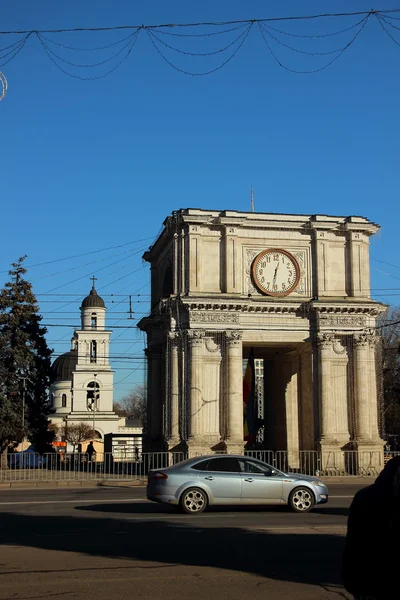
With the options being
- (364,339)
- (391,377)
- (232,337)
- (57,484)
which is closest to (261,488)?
(57,484)

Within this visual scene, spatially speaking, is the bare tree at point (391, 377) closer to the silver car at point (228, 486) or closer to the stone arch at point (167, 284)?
the stone arch at point (167, 284)

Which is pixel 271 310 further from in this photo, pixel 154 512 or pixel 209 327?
pixel 154 512

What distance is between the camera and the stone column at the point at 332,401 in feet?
124

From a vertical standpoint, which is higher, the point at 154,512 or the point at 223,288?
the point at 223,288

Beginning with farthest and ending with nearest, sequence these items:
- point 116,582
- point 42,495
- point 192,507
A: point 42,495 < point 192,507 < point 116,582

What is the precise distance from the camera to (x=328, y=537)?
13.7 meters

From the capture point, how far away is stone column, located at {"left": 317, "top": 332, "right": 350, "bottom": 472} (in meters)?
37.9

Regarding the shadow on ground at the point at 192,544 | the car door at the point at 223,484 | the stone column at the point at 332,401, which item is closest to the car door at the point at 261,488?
the car door at the point at 223,484

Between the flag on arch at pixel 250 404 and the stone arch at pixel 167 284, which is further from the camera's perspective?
the flag on arch at pixel 250 404

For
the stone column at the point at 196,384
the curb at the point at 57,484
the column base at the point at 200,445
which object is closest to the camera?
the curb at the point at 57,484

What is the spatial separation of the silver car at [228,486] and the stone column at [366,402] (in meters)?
20.2

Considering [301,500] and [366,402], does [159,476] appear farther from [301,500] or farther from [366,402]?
[366,402]

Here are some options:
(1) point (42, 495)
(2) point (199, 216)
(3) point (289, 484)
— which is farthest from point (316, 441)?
(3) point (289, 484)

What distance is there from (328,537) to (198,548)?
108 inches
